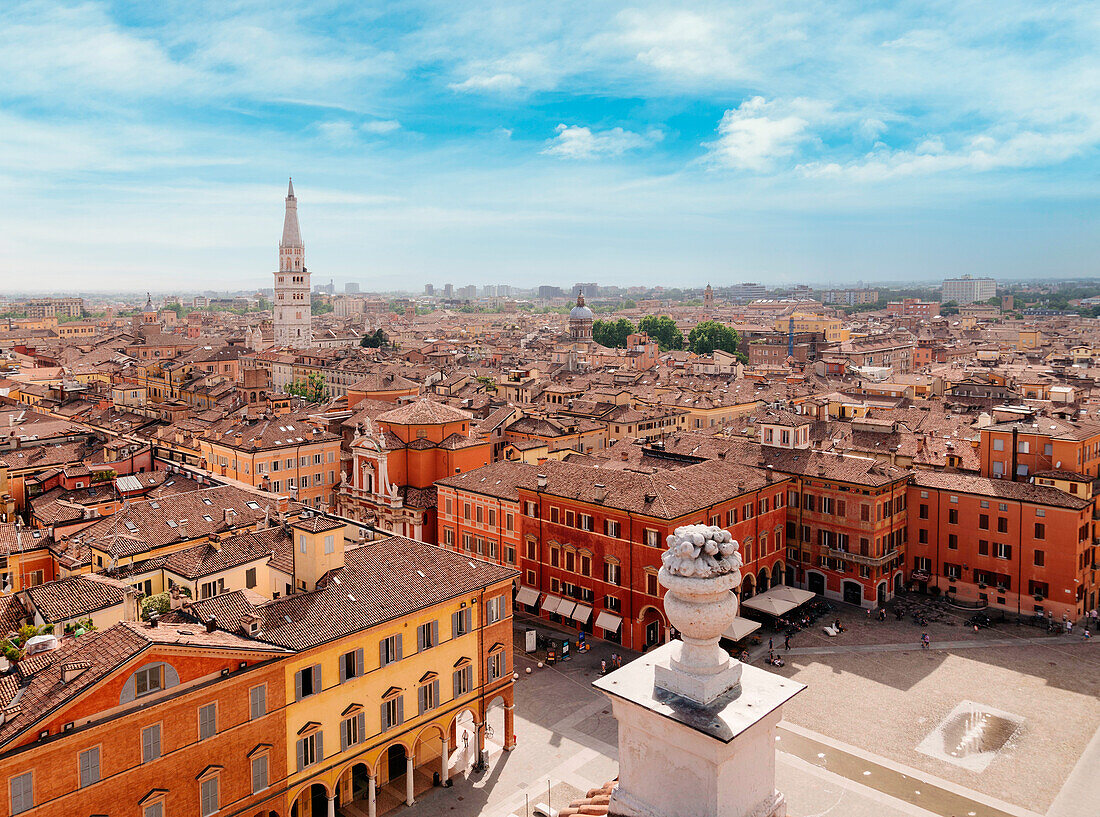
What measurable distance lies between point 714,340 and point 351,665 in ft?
489

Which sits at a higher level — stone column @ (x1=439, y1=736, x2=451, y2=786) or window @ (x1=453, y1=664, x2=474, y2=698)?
window @ (x1=453, y1=664, x2=474, y2=698)

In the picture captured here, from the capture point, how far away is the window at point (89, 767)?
63.0 feet

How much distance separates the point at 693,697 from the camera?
22.7ft

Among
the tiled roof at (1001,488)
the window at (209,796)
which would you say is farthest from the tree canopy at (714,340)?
the window at (209,796)

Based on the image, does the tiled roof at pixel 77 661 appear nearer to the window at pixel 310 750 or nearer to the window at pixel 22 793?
the window at pixel 22 793

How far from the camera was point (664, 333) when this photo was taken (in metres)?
180

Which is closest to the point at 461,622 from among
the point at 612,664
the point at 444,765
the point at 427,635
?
the point at 427,635

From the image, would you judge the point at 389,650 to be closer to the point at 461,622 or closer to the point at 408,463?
the point at 461,622

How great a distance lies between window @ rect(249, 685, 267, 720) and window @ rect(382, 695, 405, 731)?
14.3 ft

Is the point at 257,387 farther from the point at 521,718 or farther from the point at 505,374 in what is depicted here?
the point at 521,718

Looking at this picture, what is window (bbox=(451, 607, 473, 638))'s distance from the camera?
92.5 feet

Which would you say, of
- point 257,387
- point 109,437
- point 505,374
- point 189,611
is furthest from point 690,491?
point 505,374

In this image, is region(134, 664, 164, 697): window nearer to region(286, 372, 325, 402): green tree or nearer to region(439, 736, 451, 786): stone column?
region(439, 736, 451, 786): stone column

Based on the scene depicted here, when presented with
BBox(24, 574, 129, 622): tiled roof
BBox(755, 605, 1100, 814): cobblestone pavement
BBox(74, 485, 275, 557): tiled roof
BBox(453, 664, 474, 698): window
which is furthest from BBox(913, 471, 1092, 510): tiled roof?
BBox(24, 574, 129, 622): tiled roof
